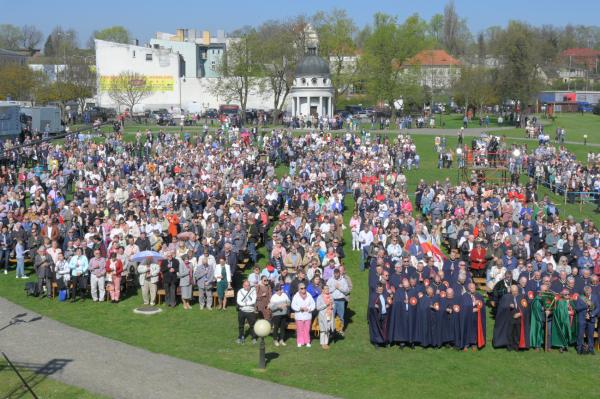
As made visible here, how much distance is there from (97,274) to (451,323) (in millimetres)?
8199

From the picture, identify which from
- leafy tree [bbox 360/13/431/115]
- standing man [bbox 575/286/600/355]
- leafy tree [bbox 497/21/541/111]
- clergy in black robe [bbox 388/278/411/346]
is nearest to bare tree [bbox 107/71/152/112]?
leafy tree [bbox 360/13/431/115]

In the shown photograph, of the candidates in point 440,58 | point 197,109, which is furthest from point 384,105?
point 440,58

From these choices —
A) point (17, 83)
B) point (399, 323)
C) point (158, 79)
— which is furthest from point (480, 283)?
point (158, 79)

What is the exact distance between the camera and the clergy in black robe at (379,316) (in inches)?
564

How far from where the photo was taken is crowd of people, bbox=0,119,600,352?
1439 cm

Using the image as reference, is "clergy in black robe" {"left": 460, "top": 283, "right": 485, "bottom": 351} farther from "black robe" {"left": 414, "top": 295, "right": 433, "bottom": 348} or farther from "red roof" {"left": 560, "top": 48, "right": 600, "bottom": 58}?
"red roof" {"left": 560, "top": 48, "right": 600, "bottom": 58}

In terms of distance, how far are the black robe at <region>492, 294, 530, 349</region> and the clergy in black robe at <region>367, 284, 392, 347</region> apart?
2.09 metres

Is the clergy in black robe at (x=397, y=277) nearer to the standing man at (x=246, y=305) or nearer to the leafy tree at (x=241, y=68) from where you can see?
the standing man at (x=246, y=305)

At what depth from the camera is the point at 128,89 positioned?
248 ft

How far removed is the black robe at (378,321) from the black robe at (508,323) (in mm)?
2088

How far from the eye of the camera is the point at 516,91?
5969cm

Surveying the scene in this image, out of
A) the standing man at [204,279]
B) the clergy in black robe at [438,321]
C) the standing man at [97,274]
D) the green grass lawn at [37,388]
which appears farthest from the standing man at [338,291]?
the standing man at [97,274]

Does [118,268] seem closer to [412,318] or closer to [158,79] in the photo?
[412,318]

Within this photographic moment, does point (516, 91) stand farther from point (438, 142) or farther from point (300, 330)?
point (300, 330)
